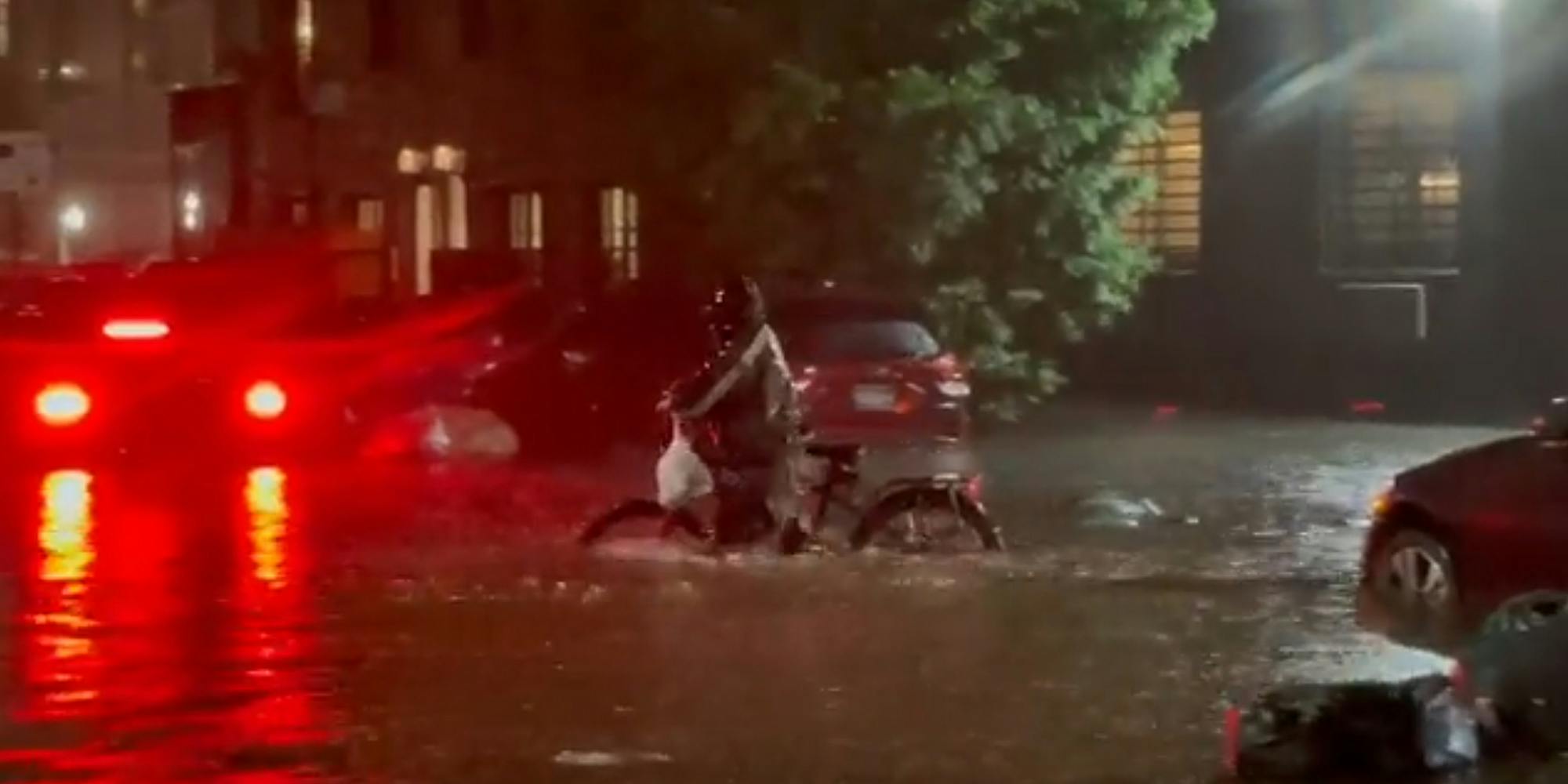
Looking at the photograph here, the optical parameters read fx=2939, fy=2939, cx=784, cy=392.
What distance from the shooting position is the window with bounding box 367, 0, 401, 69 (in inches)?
1677

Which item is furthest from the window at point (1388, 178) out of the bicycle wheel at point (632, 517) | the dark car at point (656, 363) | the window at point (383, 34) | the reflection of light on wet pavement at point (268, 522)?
the bicycle wheel at point (632, 517)

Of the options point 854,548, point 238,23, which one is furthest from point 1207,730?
point 238,23

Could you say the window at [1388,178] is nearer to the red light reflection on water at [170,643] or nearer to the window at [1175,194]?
the window at [1175,194]

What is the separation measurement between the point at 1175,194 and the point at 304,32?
663 inches

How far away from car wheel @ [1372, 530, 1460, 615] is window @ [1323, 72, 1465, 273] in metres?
18.6

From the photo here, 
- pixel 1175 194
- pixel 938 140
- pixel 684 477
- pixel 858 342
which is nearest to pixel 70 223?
pixel 1175 194

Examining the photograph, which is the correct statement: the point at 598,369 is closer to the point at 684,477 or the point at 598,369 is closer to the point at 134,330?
the point at 134,330

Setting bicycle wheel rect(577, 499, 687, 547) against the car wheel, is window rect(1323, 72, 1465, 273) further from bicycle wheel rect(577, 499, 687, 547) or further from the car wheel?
the car wheel

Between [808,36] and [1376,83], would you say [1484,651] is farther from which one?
[1376,83]

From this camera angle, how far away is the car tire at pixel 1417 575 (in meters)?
14.1

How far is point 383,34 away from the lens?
141ft

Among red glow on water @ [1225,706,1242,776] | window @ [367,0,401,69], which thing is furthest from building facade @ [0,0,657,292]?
red glow on water @ [1225,706,1242,776]

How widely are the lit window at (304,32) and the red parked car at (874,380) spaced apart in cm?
2201

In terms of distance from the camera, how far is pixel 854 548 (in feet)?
56.4
